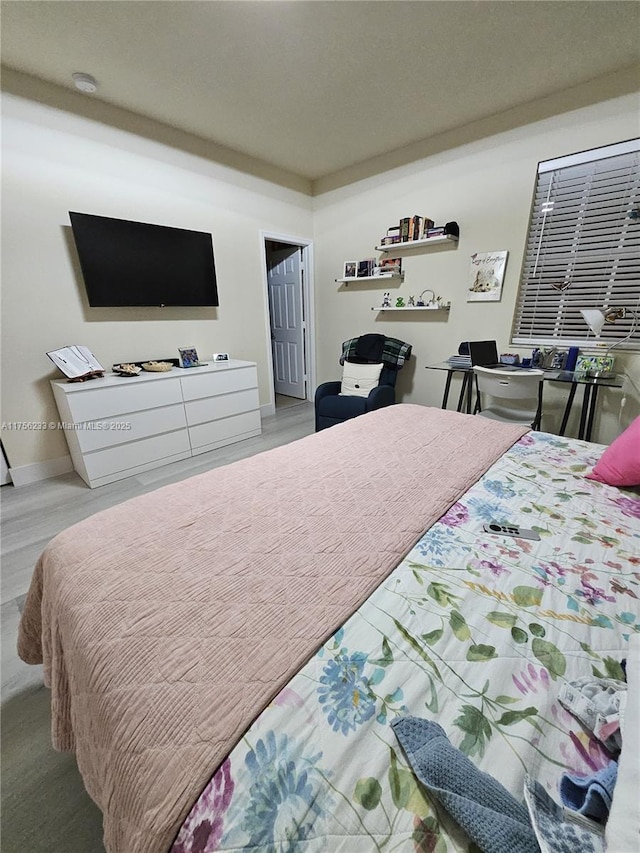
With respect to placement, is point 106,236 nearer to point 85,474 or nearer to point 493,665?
point 85,474

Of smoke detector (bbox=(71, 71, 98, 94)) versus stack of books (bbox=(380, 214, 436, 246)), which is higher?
smoke detector (bbox=(71, 71, 98, 94))

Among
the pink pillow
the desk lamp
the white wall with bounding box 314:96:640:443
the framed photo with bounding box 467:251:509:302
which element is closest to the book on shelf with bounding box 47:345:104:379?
the white wall with bounding box 314:96:640:443

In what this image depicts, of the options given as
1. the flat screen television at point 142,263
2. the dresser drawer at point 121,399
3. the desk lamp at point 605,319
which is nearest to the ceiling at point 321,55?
the flat screen television at point 142,263

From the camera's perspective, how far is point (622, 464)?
121 centimetres

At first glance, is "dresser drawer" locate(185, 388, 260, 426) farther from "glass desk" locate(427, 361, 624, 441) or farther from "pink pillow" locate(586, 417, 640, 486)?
"pink pillow" locate(586, 417, 640, 486)

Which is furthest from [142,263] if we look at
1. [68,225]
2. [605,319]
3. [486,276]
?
[605,319]

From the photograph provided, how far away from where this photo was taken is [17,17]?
186 centimetres

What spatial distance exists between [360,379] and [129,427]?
207cm

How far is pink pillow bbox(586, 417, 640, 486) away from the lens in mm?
1181

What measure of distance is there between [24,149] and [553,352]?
13.6 ft

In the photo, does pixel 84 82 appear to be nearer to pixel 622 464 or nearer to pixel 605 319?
pixel 622 464

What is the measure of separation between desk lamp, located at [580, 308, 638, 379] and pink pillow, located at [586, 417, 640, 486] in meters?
1.66

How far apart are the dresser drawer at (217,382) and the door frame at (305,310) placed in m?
0.83

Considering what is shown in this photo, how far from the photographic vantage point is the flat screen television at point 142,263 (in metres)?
2.70
